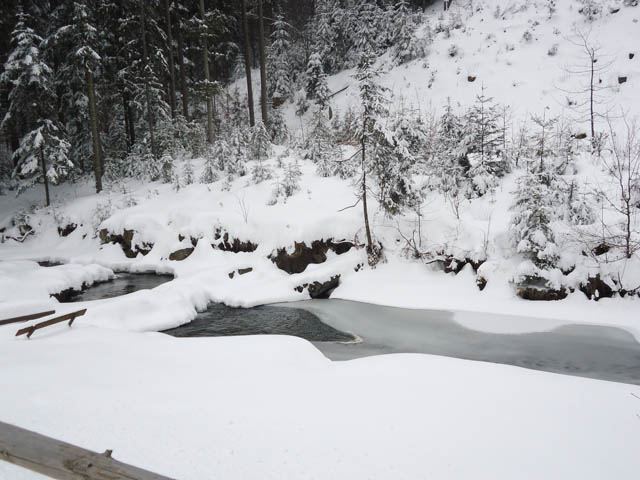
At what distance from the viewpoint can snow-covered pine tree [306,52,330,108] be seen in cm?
2619

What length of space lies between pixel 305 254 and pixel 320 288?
65.1 inches

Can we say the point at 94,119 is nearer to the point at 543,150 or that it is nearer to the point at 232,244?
the point at 232,244

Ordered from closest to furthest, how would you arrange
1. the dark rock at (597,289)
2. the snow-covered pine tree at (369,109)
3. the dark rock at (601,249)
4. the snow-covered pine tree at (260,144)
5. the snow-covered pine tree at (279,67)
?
the dark rock at (597,289)
the dark rock at (601,249)
the snow-covered pine tree at (369,109)
the snow-covered pine tree at (260,144)
the snow-covered pine tree at (279,67)

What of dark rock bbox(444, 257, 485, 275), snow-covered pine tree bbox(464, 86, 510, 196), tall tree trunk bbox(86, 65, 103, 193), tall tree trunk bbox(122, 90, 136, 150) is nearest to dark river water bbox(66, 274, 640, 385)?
dark rock bbox(444, 257, 485, 275)

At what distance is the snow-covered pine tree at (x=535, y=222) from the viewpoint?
922 centimetres

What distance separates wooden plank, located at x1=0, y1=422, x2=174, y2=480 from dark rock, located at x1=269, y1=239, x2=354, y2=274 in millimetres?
10256

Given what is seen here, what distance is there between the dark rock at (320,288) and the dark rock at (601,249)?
716cm

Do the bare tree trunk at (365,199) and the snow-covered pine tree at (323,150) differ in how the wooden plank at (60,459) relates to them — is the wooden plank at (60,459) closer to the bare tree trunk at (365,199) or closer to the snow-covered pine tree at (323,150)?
the bare tree trunk at (365,199)

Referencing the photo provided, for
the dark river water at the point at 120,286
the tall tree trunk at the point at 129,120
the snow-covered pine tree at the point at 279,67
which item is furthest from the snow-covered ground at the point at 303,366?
the snow-covered pine tree at the point at 279,67

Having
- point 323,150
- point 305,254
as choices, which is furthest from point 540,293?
point 323,150

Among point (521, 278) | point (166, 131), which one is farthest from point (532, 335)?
point (166, 131)

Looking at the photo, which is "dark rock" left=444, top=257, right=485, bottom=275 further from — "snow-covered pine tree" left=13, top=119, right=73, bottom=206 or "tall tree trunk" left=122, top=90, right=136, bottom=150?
"tall tree trunk" left=122, top=90, right=136, bottom=150

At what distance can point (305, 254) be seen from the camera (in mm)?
13016

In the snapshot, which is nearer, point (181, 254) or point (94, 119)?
point (181, 254)
